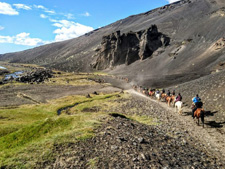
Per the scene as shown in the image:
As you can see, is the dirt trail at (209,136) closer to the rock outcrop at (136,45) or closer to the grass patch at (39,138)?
the grass patch at (39,138)

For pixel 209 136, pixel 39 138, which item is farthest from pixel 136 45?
pixel 39 138

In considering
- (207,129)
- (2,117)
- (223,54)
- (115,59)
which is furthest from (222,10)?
(2,117)

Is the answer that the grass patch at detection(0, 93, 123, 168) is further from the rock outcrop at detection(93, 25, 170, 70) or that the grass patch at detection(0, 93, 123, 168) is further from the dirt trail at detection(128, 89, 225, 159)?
the rock outcrop at detection(93, 25, 170, 70)

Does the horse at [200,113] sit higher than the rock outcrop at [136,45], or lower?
lower

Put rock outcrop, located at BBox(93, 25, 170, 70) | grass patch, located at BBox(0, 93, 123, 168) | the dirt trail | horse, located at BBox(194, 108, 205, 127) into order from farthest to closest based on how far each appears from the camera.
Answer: rock outcrop, located at BBox(93, 25, 170, 70) < horse, located at BBox(194, 108, 205, 127) < the dirt trail < grass patch, located at BBox(0, 93, 123, 168)

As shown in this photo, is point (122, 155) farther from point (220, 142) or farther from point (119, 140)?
point (220, 142)

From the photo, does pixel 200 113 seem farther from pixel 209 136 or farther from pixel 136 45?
pixel 136 45

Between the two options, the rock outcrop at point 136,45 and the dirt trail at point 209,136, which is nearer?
the dirt trail at point 209,136

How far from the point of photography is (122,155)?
42.9 feet

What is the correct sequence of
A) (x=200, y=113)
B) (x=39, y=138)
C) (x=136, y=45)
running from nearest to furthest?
(x=39, y=138) → (x=200, y=113) → (x=136, y=45)

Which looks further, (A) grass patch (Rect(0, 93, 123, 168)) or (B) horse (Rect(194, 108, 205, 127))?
(B) horse (Rect(194, 108, 205, 127))

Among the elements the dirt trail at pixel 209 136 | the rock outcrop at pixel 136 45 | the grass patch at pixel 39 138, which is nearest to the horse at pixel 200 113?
the dirt trail at pixel 209 136

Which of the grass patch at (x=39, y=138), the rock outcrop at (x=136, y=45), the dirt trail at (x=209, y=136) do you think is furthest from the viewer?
the rock outcrop at (x=136, y=45)

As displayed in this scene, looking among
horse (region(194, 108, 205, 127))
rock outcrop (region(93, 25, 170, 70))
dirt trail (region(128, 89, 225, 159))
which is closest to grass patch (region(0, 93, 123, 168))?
dirt trail (region(128, 89, 225, 159))
